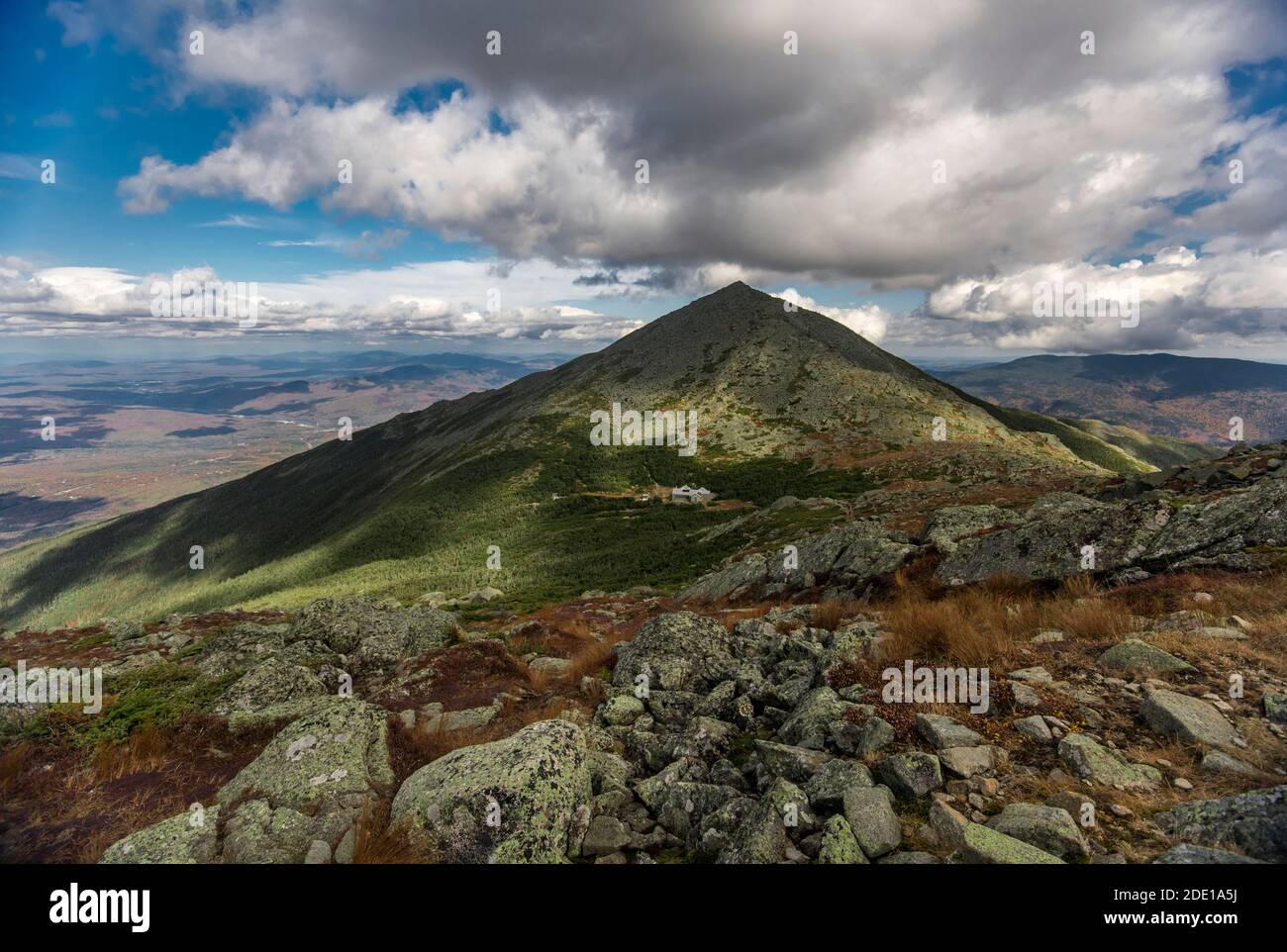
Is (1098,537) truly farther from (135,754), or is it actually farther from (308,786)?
(135,754)

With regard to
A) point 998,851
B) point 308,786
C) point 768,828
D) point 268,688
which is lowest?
point 268,688

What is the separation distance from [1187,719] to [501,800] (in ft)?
29.8

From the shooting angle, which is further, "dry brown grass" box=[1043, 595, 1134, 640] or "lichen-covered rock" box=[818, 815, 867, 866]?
"dry brown grass" box=[1043, 595, 1134, 640]

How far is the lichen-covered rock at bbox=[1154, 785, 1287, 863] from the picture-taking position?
4.83 m

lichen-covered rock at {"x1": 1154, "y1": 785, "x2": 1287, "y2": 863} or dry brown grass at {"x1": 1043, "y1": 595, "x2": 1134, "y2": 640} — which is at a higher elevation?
dry brown grass at {"x1": 1043, "y1": 595, "x2": 1134, "y2": 640}

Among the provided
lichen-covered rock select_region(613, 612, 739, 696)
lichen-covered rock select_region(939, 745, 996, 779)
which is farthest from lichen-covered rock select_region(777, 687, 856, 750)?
lichen-covered rock select_region(613, 612, 739, 696)

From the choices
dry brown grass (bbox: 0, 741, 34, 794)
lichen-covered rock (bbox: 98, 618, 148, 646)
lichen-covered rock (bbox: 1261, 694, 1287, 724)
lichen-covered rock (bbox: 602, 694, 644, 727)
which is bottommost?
lichen-covered rock (bbox: 98, 618, 148, 646)

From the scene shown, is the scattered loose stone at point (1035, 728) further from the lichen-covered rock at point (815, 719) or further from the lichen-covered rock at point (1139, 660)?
the lichen-covered rock at point (1139, 660)

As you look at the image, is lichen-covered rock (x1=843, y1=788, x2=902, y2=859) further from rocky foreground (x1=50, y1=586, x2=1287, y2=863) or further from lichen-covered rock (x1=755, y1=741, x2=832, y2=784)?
lichen-covered rock (x1=755, y1=741, x2=832, y2=784)

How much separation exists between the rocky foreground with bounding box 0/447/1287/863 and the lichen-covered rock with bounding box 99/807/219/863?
3 centimetres

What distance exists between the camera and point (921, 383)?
161500mm

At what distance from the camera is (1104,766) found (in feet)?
20.1

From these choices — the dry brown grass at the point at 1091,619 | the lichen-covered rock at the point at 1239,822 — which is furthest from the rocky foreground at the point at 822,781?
the dry brown grass at the point at 1091,619

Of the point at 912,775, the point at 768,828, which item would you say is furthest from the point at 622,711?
the point at 912,775
